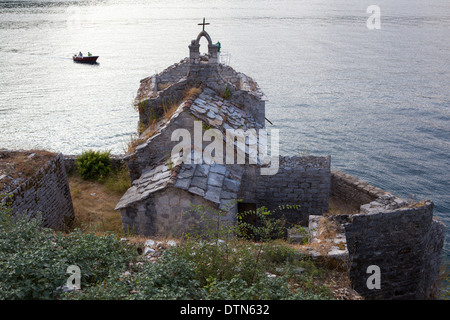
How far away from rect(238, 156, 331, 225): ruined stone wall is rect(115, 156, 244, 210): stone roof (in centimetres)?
93

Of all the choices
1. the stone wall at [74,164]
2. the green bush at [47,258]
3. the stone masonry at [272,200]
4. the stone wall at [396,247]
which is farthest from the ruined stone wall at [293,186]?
the stone wall at [74,164]

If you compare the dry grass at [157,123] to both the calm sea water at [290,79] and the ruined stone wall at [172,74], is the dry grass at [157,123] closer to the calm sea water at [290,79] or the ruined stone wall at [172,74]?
the ruined stone wall at [172,74]

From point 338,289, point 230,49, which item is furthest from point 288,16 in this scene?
point 338,289

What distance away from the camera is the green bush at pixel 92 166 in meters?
17.3

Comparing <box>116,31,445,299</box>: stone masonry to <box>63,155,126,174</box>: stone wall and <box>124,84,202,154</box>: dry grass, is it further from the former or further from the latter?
<box>63,155,126,174</box>: stone wall

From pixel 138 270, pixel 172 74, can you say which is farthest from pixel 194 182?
pixel 172 74

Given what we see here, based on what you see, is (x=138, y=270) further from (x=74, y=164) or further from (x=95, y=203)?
(x=74, y=164)

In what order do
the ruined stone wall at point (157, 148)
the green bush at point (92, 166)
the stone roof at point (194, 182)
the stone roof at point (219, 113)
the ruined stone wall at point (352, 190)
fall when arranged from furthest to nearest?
the green bush at point (92, 166), the ruined stone wall at point (352, 190), the stone roof at point (219, 113), the ruined stone wall at point (157, 148), the stone roof at point (194, 182)

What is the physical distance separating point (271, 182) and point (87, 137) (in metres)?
20.8

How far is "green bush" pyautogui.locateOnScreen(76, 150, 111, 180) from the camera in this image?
17328 millimetres

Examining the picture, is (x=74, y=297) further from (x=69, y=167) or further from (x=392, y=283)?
(x=69, y=167)

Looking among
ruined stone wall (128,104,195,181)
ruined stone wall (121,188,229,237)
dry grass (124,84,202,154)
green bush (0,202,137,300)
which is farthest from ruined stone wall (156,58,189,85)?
green bush (0,202,137,300)

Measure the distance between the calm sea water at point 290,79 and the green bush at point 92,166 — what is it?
32.1 ft

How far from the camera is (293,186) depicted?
1331cm
